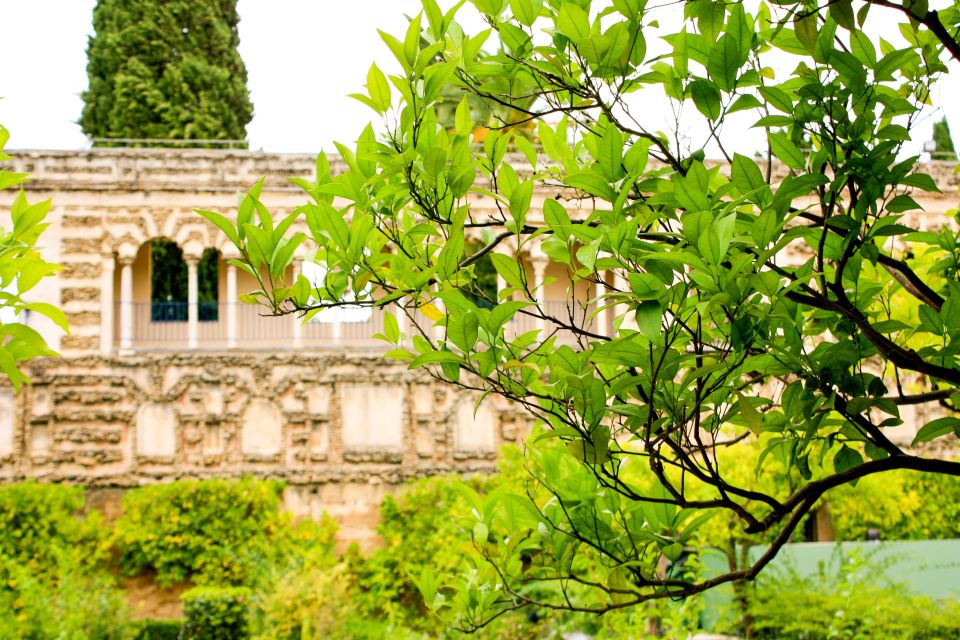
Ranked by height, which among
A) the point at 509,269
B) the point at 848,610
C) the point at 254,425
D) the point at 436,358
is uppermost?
the point at 254,425

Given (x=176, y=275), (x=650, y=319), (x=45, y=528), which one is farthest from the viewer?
(x=176, y=275)

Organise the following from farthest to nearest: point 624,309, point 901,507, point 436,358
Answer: point 901,507 < point 624,309 < point 436,358

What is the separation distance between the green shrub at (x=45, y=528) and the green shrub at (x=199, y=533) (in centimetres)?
34

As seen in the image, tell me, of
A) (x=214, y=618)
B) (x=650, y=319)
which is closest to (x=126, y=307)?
(x=214, y=618)

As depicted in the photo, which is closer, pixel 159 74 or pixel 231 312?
pixel 231 312

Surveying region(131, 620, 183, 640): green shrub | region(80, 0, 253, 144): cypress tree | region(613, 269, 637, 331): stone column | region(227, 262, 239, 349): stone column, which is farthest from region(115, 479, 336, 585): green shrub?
region(80, 0, 253, 144): cypress tree

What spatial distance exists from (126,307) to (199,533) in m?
3.49

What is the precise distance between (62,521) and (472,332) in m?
12.4

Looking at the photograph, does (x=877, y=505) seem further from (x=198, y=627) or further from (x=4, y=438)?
(x=4, y=438)

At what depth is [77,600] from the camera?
10.3 meters

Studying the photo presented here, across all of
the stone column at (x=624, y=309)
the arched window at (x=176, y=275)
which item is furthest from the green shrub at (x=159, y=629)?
the stone column at (x=624, y=309)

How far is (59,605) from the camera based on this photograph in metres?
10.1

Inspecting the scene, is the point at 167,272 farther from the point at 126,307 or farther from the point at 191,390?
the point at 191,390

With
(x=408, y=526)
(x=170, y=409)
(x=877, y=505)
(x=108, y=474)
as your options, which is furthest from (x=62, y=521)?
(x=877, y=505)
